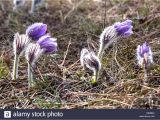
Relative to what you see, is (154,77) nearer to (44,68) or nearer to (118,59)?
(118,59)

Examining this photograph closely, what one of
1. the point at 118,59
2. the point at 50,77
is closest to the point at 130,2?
the point at 118,59

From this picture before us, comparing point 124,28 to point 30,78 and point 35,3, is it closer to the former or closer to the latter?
point 30,78

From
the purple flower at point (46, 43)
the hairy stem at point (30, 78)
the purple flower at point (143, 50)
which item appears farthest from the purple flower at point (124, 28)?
the hairy stem at point (30, 78)

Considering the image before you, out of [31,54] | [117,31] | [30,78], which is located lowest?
[30,78]

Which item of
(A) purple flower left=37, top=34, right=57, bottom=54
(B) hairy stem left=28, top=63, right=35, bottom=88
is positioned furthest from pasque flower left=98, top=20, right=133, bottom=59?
(B) hairy stem left=28, top=63, right=35, bottom=88

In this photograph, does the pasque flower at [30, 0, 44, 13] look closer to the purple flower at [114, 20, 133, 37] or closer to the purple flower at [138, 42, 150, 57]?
the purple flower at [114, 20, 133, 37]

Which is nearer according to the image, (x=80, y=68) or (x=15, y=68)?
(x=15, y=68)

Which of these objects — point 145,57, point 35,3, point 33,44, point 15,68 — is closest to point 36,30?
point 33,44
